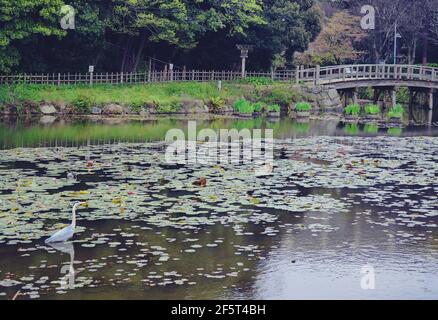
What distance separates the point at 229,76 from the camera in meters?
51.7

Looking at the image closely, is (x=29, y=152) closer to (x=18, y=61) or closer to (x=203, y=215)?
(x=203, y=215)

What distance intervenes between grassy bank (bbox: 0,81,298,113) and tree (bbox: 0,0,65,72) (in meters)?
A: 1.67

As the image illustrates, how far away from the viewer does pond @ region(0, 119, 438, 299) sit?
1361 cm

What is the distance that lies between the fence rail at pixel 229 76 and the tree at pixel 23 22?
64.8 inches

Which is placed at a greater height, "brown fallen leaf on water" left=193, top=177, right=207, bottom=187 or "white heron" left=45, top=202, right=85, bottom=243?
"brown fallen leaf on water" left=193, top=177, right=207, bottom=187

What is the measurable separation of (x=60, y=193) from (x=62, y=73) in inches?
1114

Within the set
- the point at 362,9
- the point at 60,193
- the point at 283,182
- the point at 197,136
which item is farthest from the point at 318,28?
the point at 60,193

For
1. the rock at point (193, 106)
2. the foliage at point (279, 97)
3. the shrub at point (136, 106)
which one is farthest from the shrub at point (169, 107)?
the foliage at point (279, 97)

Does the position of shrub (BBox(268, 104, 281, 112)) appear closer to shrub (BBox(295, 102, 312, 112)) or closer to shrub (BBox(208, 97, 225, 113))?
shrub (BBox(295, 102, 312, 112))

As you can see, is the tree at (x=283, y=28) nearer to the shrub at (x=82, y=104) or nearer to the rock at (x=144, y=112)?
the rock at (x=144, y=112)

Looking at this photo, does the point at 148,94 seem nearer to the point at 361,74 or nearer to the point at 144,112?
the point at 144,112

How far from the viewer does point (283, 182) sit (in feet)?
74.4

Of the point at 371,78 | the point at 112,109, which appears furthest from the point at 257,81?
the point at 112,109

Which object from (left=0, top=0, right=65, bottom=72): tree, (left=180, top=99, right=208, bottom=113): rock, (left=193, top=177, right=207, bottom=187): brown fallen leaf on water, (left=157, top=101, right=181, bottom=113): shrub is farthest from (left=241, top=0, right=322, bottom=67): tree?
(left=193, top=177, right=207, bottom=187): brown fallen leaf on water
